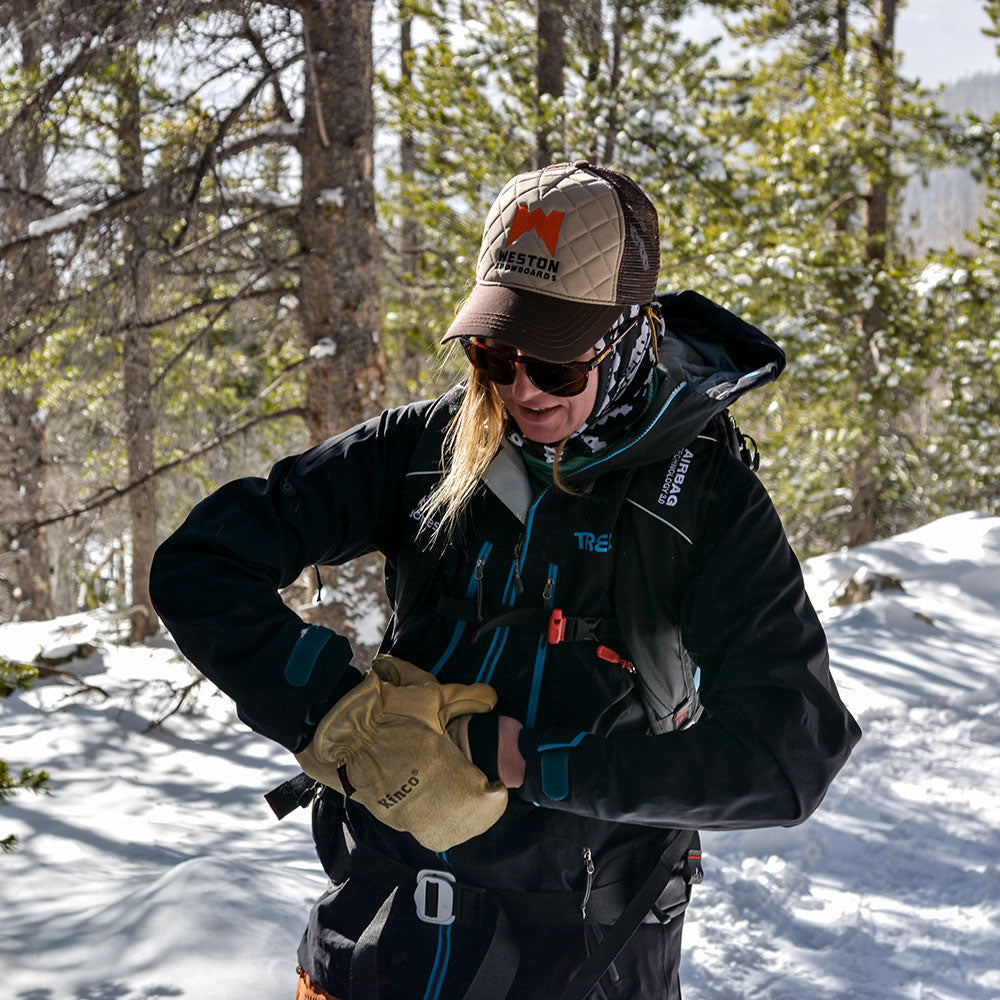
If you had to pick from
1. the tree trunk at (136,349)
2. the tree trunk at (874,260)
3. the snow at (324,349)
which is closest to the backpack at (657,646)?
the tree trunk at (136,349)

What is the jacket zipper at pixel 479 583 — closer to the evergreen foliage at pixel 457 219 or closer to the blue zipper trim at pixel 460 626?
the blue zipper trim at pixel 460 626

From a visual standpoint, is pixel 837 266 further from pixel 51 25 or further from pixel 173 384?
pixel 51 25

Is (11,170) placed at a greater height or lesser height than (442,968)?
greater

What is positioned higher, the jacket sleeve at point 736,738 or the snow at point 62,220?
the snow at point 62,220

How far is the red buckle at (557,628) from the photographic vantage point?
155cm

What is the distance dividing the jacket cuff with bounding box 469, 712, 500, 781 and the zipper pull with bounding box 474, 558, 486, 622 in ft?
0.65

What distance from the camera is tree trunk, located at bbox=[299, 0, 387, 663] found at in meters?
5.70

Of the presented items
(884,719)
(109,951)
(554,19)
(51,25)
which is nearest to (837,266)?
(554,19)

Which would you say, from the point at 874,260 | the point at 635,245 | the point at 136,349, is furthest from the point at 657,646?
the point at 874,260

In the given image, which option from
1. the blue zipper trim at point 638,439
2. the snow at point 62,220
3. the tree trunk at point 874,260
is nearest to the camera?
the blue zipper trim at point 638,439

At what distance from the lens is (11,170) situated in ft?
17.5

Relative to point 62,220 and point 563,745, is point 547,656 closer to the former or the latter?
point 563,745

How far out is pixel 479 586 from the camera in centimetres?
162

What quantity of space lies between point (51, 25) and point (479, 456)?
15.2 ft
